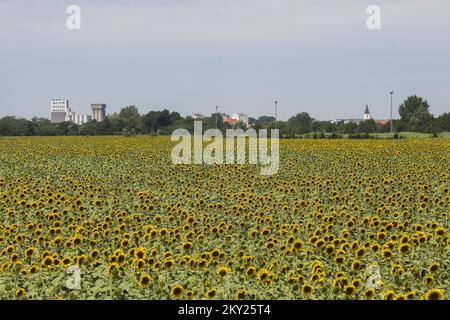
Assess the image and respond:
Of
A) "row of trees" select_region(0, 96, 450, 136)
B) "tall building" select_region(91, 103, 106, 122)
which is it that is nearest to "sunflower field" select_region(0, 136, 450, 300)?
"row of trees" select_region(0, 96, 450, 136)

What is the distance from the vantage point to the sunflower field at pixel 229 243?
678cm

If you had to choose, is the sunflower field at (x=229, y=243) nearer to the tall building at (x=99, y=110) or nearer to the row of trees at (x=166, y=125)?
the row of trees at (x=166, y=125)

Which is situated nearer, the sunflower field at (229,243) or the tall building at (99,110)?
the sunflower field at (229,243)

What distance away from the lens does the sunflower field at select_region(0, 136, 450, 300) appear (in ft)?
22.2

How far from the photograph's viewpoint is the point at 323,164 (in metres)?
22.0

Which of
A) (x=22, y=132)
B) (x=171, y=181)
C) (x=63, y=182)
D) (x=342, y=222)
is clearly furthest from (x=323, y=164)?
(x=22, y=132)

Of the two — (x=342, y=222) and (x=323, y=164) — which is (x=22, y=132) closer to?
(x=323, y=164)

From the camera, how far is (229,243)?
29.7ft
